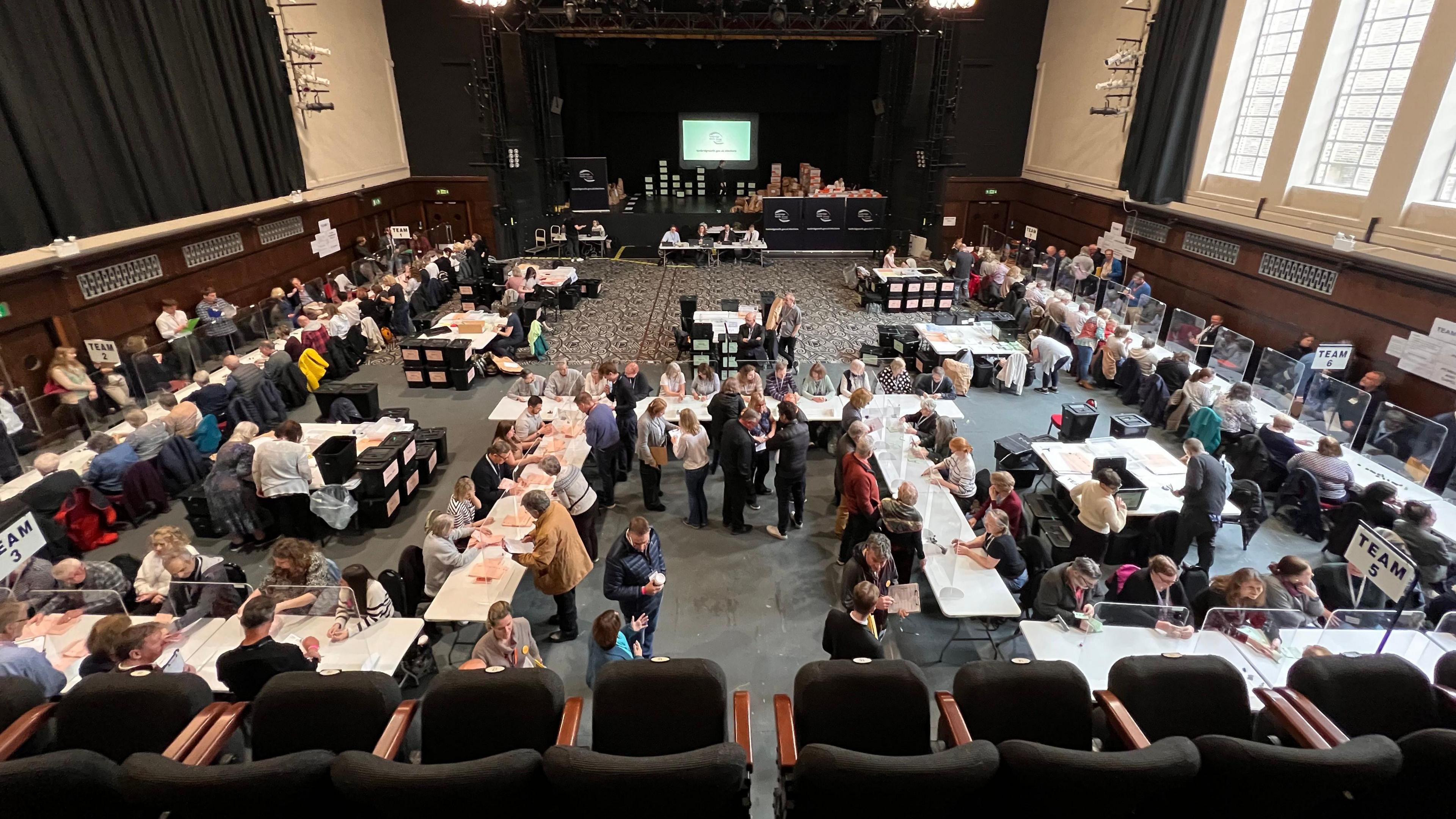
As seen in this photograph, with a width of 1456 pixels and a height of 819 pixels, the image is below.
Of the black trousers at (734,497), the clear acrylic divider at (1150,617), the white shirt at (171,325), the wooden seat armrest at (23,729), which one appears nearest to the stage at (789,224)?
the white shirt at (171,325)

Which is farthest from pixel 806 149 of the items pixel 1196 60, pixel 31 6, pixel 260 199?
pixel 31 6

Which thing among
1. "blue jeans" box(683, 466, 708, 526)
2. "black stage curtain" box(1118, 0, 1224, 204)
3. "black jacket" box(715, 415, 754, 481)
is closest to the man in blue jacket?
"black jacket" box(715, 415, 754, 481)

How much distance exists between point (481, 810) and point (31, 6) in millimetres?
11566

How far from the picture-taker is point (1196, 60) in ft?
39.3

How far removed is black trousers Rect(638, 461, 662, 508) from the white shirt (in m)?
8.01

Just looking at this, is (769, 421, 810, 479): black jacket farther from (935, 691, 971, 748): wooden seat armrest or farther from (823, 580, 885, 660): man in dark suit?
(935, 691, 971, 748): wooden seat armrest

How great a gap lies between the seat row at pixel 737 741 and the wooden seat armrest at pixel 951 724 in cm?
1

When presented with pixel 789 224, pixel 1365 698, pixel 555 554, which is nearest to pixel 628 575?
pixel 555 554

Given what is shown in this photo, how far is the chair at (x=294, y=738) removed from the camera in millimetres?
2547

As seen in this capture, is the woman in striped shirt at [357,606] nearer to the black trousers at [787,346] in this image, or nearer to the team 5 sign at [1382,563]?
the team 5 sign at [1382,563]

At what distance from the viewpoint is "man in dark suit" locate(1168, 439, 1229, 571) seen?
5852 millimetres

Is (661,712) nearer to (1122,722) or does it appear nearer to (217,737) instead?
(217,737)

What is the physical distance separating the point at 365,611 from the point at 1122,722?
449 cm

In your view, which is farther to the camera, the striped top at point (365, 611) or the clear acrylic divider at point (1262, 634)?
the striped top at point (365, 611)
